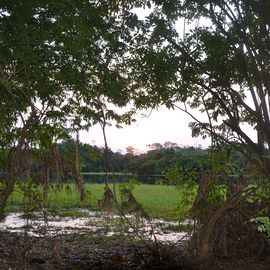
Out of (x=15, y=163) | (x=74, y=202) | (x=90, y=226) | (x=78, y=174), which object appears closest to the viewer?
(x=15, y=163)

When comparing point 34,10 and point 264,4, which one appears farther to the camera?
point 264,4

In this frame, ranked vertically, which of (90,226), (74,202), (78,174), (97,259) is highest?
(78,174)

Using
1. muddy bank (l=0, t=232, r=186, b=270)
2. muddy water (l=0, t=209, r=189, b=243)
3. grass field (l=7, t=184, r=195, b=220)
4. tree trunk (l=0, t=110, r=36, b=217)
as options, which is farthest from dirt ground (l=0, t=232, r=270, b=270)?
muddy water (l=0, t=209, r=189, b=243)

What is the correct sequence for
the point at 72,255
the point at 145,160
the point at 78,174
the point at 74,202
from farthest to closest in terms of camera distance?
the point at 74,202
the point at 145,160
the point at 72,255
the point at 78,174

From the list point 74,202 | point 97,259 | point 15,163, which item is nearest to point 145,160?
point 97,259

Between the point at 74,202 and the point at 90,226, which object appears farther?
the point at 74,202

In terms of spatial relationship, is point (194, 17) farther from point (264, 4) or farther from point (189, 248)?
point (189, 248)

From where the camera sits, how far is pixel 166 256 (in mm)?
8258

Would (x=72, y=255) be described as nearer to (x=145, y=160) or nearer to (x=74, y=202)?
(x=145, y=160)

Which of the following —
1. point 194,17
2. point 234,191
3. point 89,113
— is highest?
point 194,17

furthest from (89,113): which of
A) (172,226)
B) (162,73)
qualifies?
(172,226)

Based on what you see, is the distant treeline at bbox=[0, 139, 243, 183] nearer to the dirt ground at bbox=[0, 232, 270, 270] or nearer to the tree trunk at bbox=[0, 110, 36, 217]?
the tree trunk at bbox=[0, 110, 36, 217]

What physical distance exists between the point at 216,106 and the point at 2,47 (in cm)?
525

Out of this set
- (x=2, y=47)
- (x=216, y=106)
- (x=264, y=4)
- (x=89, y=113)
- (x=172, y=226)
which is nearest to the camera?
(x=2, y=47)
